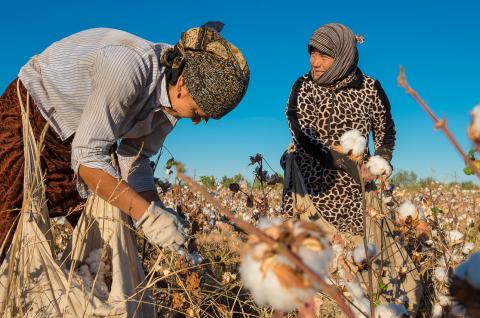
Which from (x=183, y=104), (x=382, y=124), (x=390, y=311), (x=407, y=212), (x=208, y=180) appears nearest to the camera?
(x=390, y=311)

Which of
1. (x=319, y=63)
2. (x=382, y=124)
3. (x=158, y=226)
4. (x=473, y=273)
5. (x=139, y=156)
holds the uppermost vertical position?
(x=319, y=63)

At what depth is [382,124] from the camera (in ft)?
11.3

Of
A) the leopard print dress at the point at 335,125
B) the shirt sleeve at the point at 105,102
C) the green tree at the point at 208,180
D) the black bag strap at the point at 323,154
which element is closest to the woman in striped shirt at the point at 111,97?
the shirt sleeve at the point at 105,102

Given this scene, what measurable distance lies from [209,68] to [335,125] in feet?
4.81

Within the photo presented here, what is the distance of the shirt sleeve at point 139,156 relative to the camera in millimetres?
2463

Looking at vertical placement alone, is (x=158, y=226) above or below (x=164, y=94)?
below

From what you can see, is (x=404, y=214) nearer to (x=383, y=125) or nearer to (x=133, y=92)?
(x=133, y=92)

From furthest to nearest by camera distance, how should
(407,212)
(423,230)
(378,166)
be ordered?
(423,230)
(378,166)
(407,212)

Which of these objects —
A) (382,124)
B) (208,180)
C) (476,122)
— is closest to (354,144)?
(476,122)

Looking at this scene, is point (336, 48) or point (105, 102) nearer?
point (105, 102)

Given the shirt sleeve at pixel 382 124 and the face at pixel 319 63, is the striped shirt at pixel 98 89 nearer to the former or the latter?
the face at pixel 319 63

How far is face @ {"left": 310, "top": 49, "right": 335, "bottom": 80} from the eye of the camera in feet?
10.9

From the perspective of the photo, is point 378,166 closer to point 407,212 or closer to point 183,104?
point 407,212

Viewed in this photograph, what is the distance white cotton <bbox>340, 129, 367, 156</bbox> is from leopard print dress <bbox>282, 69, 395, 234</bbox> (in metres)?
1.62
